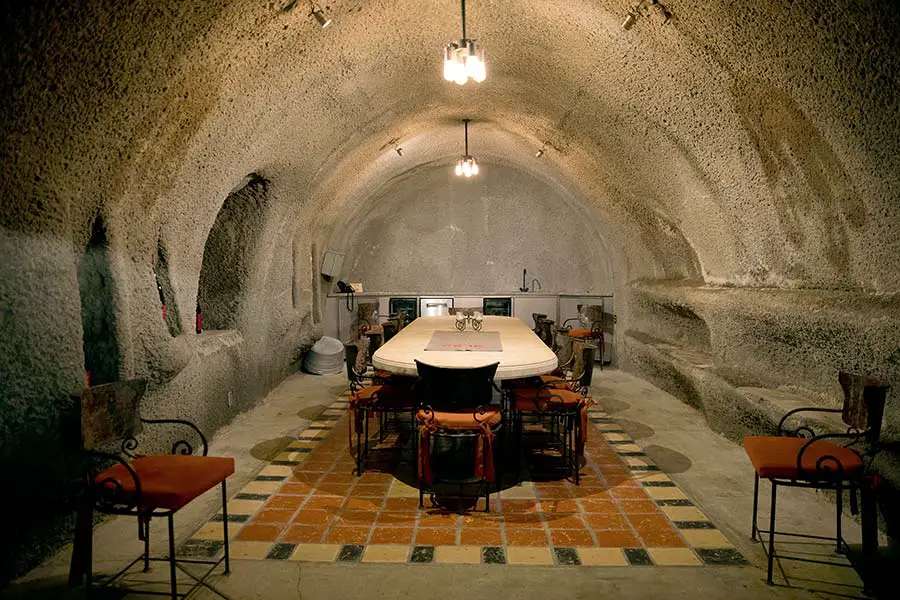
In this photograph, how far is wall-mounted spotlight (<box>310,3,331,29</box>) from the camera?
12.1 ft

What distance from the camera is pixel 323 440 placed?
529cm

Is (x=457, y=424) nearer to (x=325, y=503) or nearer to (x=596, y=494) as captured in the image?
(x=325, y=503)

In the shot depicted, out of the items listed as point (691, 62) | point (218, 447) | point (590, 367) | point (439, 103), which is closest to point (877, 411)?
point (590, 367)

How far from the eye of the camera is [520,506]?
381cm

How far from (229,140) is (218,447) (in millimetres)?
2571

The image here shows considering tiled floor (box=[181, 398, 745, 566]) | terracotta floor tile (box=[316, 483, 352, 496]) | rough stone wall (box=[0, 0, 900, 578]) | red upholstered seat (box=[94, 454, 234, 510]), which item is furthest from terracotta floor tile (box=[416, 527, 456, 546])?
rough stone wall (box=[0, 0, 900, 578])

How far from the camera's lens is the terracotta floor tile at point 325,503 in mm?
3777

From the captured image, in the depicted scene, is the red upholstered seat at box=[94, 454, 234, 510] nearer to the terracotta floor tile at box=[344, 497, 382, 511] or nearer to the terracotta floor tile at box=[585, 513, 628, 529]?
the terracotta floor tile at box=[344, 497, 382, 511]

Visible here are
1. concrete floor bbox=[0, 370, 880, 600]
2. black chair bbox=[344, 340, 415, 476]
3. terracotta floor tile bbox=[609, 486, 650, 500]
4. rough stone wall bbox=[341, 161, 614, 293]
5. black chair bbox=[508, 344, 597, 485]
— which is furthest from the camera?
rough stone wall bbox=[341, 161, 614, 293]

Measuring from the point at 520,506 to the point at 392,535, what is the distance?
0.89 meters

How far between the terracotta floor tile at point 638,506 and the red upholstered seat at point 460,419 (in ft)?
3.16

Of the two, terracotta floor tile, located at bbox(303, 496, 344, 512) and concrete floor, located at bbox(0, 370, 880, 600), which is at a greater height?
terracotta floor tile, located at bbox(303, 496, 344, 512)

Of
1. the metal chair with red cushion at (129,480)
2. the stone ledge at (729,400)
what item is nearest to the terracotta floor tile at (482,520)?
the metal chair with red cushion at (129,480)

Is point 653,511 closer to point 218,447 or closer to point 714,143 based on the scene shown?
point 714,143
